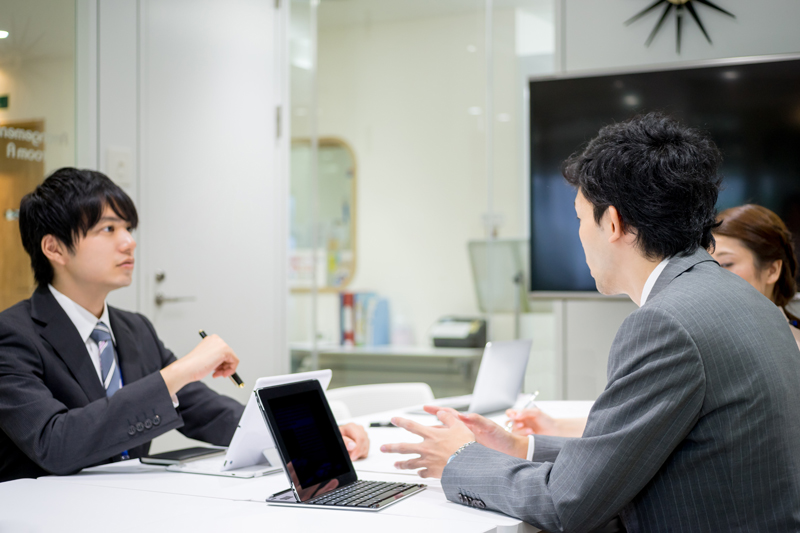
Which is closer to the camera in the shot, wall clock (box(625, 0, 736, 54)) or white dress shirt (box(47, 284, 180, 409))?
white dress shirt (box(47, 284, 180, 409))

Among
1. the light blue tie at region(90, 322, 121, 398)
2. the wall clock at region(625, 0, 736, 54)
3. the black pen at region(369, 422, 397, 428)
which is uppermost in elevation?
the wall clock at region(625, 0, 736, 54)

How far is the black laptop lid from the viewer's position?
134 cm

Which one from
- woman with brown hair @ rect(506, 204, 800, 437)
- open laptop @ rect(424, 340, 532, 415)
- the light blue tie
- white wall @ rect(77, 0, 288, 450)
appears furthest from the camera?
white wall @ rect(77, 0, 288, 450)

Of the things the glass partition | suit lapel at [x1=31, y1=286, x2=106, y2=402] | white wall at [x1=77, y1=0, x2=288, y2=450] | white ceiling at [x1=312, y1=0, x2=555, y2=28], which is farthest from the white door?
suit lapel at [x1=31, y1=286, x2=106, y2=402]

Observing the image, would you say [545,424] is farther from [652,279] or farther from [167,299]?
[167,299]

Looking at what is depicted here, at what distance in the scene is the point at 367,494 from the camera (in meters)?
1.38

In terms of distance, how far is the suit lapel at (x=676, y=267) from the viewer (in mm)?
1271

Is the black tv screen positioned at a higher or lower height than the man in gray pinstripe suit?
higher

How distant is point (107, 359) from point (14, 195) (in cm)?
104

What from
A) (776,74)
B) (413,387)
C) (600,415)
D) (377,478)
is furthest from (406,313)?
(600,415)

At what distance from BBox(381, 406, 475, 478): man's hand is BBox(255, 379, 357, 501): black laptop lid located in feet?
0.34

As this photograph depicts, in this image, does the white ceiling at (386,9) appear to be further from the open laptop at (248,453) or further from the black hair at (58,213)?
the open laptop at (248,453)

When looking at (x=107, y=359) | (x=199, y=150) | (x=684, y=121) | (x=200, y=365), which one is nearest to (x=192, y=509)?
(x=200, y=365)

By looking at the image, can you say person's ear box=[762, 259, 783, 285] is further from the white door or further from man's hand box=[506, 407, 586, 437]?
the white door
